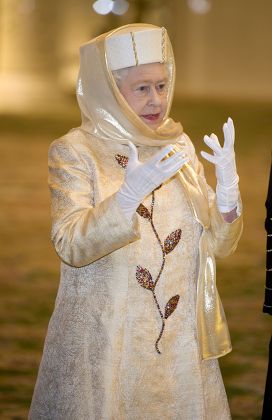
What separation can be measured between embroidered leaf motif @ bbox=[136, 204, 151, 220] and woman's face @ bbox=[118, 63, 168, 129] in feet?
0.74

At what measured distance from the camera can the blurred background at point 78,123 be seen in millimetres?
5402

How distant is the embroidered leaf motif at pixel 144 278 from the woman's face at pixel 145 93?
0.40 metres

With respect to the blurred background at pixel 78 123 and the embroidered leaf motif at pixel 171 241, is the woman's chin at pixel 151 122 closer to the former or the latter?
the embroidered leaf motif at pixel 171 241

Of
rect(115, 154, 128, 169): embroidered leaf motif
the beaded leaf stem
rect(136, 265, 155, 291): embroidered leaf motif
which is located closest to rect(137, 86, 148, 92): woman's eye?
rect(115, 154, 128, 169): embroidered leaf motif

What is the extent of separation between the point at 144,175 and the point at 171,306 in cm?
47

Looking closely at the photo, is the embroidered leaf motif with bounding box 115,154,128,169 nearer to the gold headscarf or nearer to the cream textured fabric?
the gold headscarf

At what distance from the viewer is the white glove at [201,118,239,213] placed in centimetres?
317

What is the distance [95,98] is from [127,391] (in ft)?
2.70

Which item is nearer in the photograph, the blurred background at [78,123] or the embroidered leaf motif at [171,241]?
the embroidered leaf motif at [171,241]

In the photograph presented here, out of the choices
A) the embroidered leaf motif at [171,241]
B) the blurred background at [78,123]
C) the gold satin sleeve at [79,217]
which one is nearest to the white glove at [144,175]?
the gold satin sleeve at [79,217]

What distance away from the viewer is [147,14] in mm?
20094

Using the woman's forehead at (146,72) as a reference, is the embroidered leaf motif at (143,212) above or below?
below

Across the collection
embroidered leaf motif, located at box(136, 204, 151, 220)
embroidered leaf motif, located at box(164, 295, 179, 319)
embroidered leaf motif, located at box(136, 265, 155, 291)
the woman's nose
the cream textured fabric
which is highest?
the cream textured fabric

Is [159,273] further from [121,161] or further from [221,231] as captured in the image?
[121,161]
